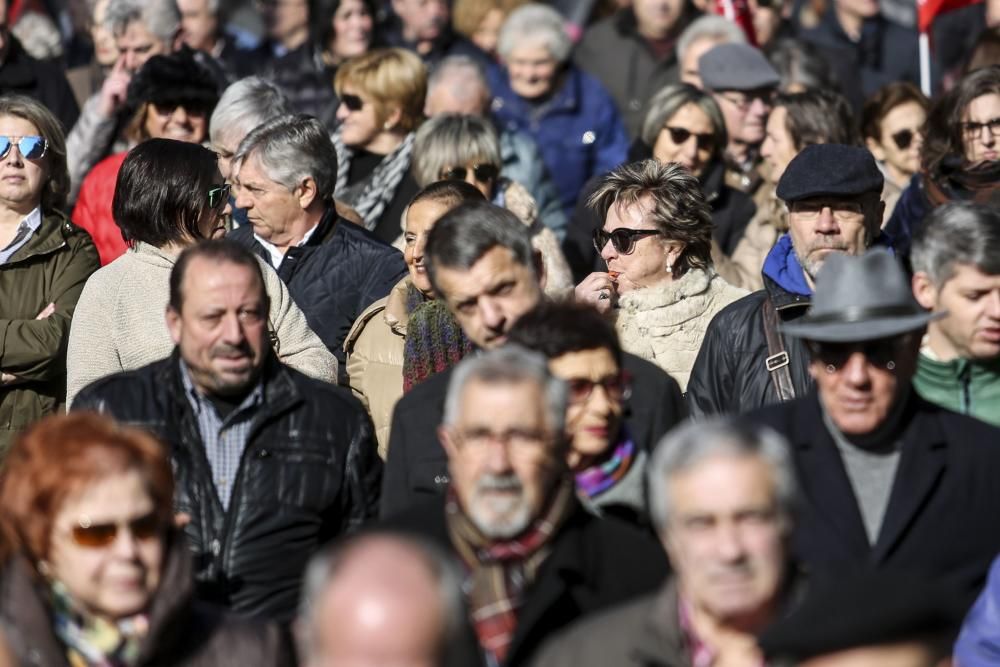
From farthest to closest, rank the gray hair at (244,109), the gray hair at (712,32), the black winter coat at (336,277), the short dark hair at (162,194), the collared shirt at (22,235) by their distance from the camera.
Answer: the gray hair at (712,32) → the gray hair at (244,109) → the black winter coat at (336,277) → the collared shirt at (22,235) → the short dark hair at (162,194)

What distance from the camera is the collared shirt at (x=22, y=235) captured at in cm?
786

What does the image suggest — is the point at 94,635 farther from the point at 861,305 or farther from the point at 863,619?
the point at 861,305

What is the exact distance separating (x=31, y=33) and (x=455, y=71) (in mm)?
3951

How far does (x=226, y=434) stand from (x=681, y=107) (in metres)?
4.30

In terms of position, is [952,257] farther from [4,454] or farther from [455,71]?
[455,71]

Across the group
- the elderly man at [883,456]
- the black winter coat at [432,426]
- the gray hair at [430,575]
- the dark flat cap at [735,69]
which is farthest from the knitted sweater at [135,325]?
the dark flat cap at [735,69]

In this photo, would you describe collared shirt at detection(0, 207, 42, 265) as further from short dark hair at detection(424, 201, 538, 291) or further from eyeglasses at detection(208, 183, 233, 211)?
short dark hair at detection(424, 201, 538, 291)

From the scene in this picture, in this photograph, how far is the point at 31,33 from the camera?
13297 millimetres

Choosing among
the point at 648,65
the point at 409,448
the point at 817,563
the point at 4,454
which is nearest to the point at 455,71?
the point at 648,65

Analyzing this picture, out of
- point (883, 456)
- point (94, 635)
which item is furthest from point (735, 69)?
point (94, 635)

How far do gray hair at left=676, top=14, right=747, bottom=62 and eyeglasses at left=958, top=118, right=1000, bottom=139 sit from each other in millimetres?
2532

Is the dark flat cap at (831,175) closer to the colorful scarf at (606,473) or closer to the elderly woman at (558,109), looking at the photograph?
the colorful scarf at (606,473)

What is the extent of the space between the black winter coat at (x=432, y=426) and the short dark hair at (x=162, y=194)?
1349mm

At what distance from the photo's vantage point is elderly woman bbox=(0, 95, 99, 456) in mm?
7656
